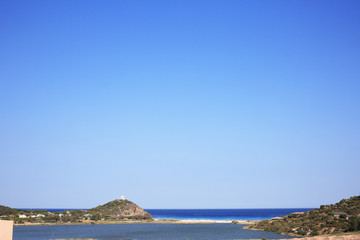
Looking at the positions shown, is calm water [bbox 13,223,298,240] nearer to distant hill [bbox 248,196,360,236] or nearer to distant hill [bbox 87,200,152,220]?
distant hill [bbox 248,196,360,236]

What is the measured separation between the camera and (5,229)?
23625 millimetres

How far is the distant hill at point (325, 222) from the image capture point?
58878 millimetres

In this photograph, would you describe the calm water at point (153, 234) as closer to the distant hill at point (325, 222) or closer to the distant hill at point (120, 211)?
the distant hill at point (325, 222)

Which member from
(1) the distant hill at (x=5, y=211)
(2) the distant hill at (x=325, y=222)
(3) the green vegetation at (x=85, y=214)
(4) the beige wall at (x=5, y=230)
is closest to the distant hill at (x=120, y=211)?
(3) the green vegetation at (x=85, y=214)

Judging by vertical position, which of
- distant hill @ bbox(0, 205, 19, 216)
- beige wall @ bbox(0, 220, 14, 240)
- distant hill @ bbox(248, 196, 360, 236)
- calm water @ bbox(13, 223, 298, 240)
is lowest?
calm water @ bbox(13, 223, 298, 240)

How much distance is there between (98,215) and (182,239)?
96.9 m

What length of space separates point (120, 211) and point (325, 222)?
11616 centimetres

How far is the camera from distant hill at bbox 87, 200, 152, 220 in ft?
530

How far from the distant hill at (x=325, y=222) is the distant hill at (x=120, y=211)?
88.2 m

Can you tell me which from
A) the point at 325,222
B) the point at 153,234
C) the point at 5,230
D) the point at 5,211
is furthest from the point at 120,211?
the point at 5,230

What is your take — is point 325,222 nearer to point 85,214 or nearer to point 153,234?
point 153,234

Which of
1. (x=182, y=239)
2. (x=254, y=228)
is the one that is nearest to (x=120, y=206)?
(x=254, y=228)

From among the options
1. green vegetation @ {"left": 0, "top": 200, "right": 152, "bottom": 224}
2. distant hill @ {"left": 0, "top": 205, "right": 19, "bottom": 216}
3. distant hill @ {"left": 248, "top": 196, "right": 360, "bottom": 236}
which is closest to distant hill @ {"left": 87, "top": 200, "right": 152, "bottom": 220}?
green vegetation @ {"left": 0, "top": 200, "right": 152, "bottom": 224}

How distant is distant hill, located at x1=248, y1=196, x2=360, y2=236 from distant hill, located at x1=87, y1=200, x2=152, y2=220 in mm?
88209
